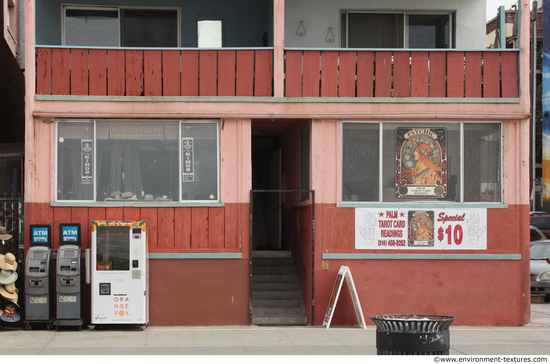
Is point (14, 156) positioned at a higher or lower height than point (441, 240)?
higher

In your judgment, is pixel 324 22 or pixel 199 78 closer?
pixel 199 78

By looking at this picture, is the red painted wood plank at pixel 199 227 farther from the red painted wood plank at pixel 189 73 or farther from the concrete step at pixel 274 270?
the red painted wood plank at pixel 189 73

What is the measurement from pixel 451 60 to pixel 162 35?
20.1 ft

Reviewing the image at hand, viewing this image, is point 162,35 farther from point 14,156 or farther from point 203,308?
point 203,308

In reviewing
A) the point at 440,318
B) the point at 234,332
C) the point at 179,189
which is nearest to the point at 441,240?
the point at 234,332

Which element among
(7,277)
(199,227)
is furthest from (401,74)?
(7,277)

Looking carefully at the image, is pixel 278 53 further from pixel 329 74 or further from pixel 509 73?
pixel 509 73

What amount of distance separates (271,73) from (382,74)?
2.18 m

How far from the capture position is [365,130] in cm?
1308

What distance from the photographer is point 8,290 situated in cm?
1170

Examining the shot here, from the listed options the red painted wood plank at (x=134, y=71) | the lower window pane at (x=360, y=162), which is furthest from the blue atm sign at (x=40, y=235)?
the lower window pane at (x=360, y=162)

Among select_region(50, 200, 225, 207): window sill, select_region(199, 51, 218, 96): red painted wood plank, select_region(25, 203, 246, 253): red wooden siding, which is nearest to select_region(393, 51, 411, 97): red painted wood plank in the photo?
select_region(199, 51, 218, 96): red painted wood plank

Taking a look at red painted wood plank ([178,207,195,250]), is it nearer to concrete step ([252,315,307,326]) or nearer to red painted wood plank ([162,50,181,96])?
concrete step ([252,315,307,326])

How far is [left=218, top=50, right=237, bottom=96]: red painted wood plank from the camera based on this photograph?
42.1 ft
